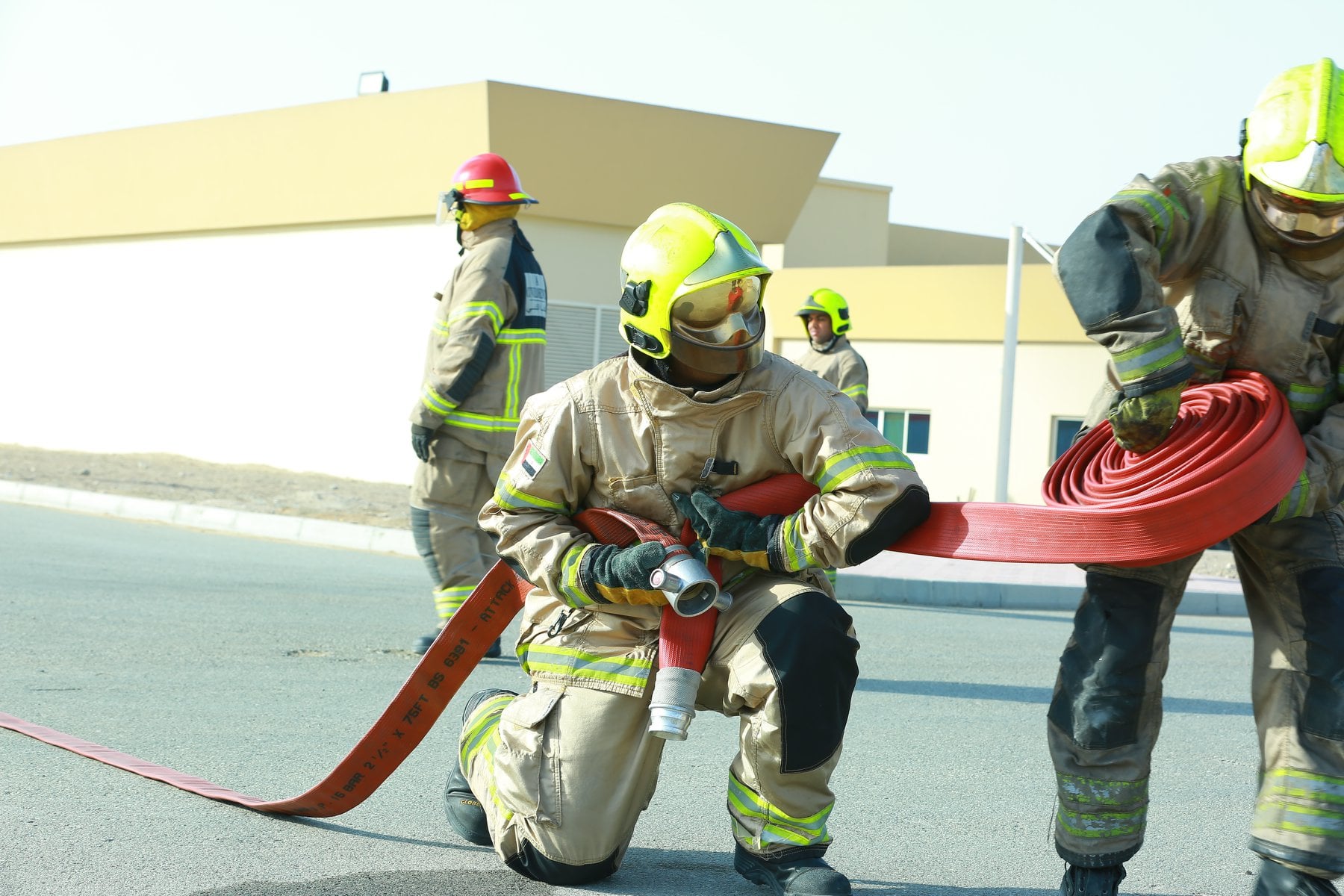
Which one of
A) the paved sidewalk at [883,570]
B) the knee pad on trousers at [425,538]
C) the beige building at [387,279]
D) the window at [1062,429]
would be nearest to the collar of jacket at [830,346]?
the paved sidewalk at [883,570]

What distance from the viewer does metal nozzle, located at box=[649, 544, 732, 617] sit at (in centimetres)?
337

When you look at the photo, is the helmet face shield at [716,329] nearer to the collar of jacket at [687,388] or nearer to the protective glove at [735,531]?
the collar of jacket at [687,388]

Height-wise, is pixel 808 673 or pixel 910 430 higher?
pixel 910 430

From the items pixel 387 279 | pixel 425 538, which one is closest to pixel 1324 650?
pixel 425 538

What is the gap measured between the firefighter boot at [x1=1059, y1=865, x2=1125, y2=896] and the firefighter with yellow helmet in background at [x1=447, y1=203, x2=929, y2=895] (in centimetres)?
56

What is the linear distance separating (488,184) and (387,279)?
14456mm

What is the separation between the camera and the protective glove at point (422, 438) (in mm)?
6816

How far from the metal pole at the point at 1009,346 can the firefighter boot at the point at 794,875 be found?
53.7 ft

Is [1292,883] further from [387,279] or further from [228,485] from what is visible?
[387,279]

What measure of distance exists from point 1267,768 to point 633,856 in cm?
158

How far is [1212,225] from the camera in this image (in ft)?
11.3

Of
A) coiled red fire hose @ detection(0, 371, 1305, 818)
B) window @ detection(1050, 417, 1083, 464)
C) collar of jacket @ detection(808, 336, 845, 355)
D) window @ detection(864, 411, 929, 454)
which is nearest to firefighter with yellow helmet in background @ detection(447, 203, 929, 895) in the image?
coiled red fire hose @ detection(0, 371, 1305, 818)

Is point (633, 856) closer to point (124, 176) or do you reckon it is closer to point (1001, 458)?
point (1001, 458)

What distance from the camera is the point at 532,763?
356 cm
